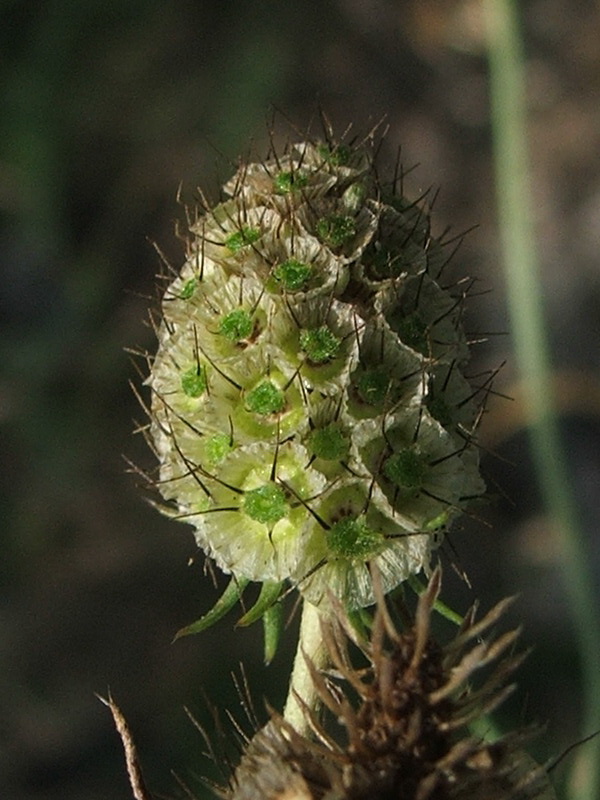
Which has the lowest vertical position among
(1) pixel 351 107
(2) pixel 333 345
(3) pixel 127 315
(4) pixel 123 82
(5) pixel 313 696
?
(5) pixel 313 696

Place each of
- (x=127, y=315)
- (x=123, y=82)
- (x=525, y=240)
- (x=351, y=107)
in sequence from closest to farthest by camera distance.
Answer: (x=525, y=240), (x=127, y=315), (x=123, y=82), (x=351, y=107)

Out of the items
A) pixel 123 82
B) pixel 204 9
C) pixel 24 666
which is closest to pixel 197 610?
pixel 24 666

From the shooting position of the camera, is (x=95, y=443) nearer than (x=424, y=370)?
No

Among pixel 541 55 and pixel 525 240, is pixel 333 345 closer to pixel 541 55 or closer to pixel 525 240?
pixel 525 240

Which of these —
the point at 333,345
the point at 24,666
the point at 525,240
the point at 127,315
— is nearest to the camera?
the point at 333,345

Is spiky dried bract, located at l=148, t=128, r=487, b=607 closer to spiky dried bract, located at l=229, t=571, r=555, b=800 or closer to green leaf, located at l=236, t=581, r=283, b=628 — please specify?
green leaf, located at l=236, t=581, r=283, b=628

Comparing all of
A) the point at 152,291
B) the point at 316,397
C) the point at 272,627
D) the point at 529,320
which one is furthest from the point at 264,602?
the point at 152,291

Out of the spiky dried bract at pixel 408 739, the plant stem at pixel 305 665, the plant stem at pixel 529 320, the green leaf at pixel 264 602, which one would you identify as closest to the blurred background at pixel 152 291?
the plant stem at pixel 529 320

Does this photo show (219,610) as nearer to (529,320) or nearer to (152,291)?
(529,320)
